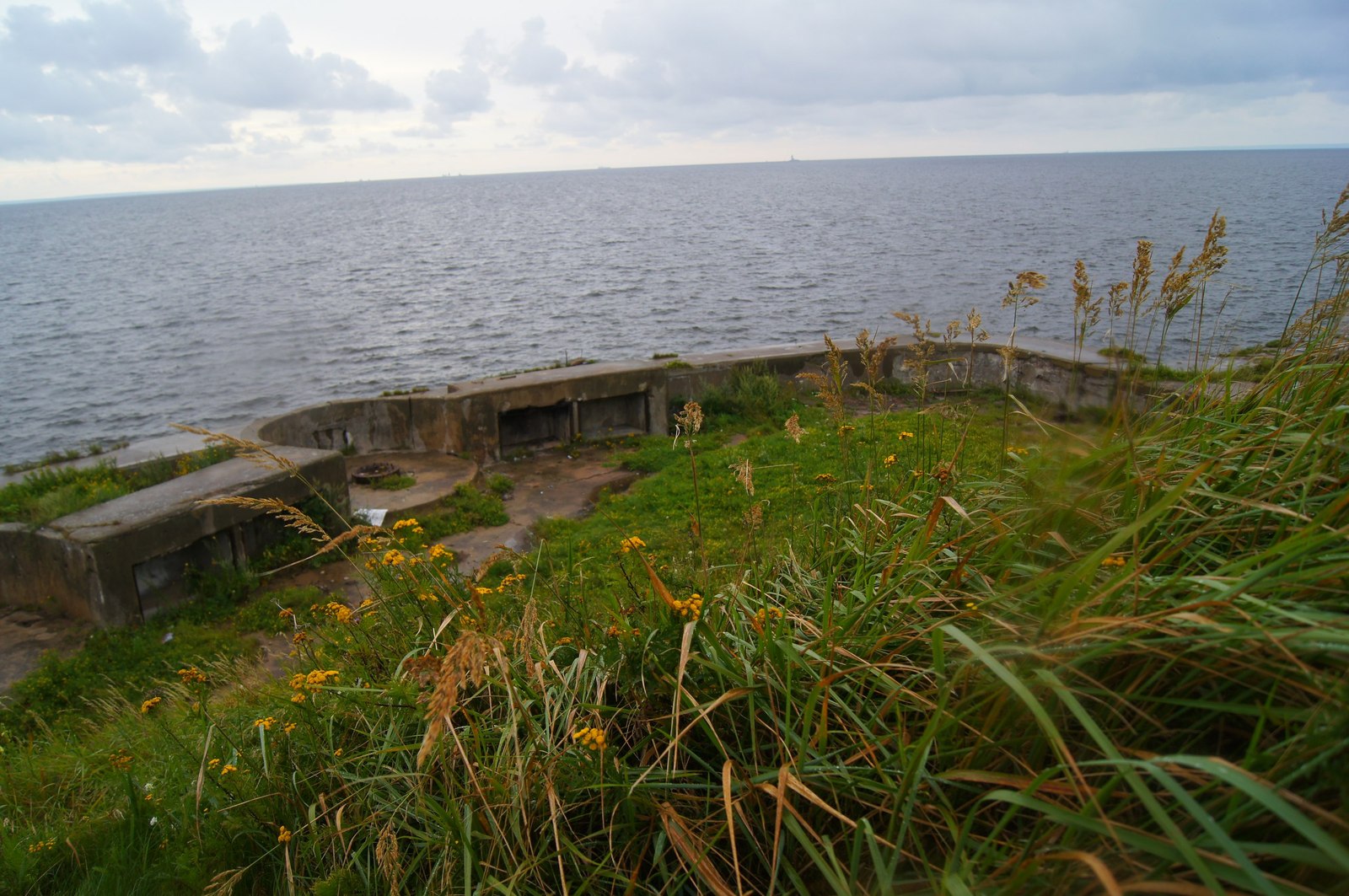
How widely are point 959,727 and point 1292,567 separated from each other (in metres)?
0.81

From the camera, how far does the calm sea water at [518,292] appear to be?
2639cm

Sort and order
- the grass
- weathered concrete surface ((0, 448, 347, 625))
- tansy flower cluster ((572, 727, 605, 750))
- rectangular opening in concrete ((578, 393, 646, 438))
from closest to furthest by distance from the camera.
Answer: the grass < tansy flower cluster ((572, 727, 605, 750)) < weathered concrete surface ((0, 448, 347, 625)) < rectangular opening in concrete ((578, 393, 646, 438))

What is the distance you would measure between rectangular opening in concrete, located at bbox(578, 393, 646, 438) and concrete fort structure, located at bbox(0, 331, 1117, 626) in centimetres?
2

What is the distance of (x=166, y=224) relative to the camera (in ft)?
412

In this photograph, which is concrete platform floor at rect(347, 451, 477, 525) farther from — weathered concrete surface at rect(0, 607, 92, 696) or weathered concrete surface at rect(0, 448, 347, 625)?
weathered concrete surface at rect(0, 607, 92, 696)

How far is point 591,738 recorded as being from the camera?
223 cm

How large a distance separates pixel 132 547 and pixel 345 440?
485cm

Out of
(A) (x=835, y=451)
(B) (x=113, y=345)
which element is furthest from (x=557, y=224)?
(A) (x=835, y=451)

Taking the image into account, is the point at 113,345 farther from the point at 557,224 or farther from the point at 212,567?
the point at 557,224

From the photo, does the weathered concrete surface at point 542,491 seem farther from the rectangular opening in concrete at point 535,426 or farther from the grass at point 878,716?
the grass at point 878,716

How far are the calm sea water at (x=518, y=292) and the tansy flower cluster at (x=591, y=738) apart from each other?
4283 mm

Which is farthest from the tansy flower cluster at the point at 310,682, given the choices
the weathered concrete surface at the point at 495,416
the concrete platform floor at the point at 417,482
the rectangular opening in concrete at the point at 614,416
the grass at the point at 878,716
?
the rectangular opening in concrete at the point at 614,416

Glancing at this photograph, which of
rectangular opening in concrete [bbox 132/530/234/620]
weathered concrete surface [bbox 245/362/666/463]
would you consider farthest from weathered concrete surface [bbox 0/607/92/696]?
weathered concrete surface [bbox 245/362/666/463]

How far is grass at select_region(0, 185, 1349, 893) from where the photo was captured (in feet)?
4.86
